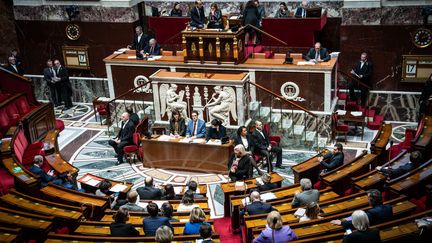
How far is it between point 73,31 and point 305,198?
1182cm

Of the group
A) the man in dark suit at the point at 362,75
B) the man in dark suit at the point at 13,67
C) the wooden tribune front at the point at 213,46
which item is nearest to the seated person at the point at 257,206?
the wooden tribune front at the point at 213,46

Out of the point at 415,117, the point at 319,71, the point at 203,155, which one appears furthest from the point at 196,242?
the point at 415,117

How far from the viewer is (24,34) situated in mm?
19203

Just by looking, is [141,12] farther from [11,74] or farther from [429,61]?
[429,61]

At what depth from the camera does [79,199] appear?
1019 centimetres

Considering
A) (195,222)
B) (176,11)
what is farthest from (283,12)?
(195,222)

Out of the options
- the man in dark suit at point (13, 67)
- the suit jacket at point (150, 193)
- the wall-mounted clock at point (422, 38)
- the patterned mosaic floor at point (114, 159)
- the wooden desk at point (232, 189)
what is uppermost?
the wall-mounted clock at point (422, 38)

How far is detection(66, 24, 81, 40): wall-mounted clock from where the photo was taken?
18516 millimetres

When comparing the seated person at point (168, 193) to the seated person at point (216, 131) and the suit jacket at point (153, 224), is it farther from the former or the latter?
the seated person at point (216, 131)

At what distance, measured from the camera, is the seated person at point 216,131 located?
42.3 feet

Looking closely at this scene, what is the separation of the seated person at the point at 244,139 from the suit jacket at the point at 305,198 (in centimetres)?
333

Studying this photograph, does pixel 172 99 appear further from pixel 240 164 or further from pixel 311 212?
pixel 311 212

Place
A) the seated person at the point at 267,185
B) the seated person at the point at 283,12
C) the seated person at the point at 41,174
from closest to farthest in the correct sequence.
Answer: the seated person at the point at 267,185, the seated person at the point at 41,174, the seated person at the point at 283,12

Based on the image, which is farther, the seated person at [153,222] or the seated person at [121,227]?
the seated person at [153,222]
